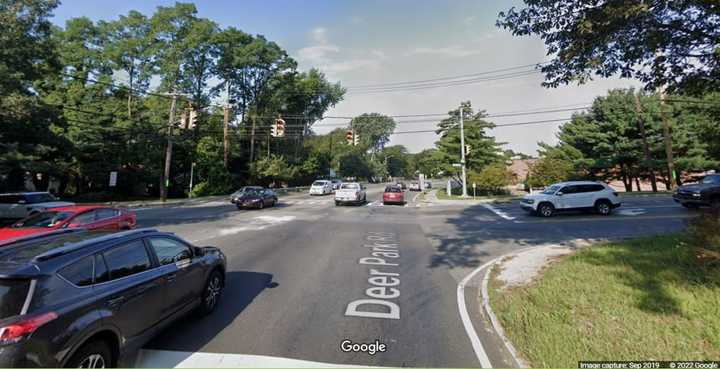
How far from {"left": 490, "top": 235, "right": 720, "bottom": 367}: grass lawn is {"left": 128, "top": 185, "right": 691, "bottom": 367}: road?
22.7 inches

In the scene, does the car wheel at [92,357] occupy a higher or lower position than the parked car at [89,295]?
lower

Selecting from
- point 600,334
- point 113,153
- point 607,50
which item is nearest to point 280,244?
point 600,334

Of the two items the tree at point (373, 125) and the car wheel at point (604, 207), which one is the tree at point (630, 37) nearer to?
the car wheel at point (604, 207)

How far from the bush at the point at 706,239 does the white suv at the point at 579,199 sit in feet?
26.1

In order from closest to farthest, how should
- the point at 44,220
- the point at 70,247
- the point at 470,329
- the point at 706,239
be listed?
the point at 70,247 < the point at 470,329 < the point at 706,239 < the point at 44,220

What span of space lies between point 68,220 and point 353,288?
805 centimetres

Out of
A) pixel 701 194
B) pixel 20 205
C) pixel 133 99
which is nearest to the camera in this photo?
pixel 20 205

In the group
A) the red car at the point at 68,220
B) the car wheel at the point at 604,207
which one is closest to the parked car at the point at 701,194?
the car wheel at the point at 604,207

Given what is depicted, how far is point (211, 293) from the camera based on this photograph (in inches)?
198

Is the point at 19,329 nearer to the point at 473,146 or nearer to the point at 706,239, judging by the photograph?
the point at 706,239

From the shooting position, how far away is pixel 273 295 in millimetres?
5758

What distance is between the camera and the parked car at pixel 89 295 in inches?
100

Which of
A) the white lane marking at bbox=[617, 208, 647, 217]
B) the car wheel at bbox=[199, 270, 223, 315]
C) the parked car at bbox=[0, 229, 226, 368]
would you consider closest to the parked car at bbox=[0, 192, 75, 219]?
the car wheel at bbox=[199, 270, 223, 315]

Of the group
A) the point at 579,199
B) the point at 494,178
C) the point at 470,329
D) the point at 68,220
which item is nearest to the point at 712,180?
the point at 579,199
